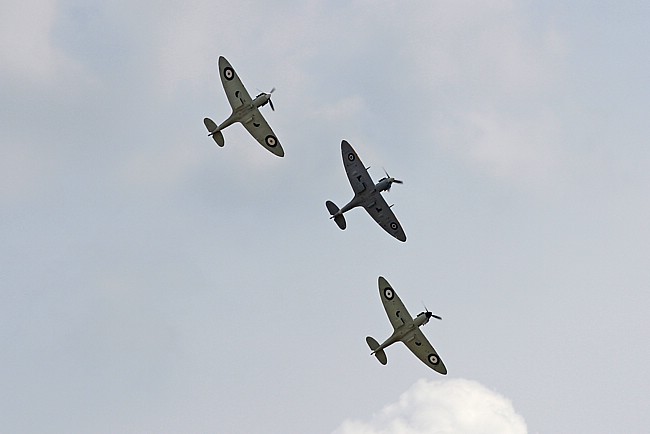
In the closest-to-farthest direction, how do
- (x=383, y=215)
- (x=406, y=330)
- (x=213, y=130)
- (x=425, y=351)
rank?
(x=213, y=130), (x=406, y=330), (x=425, y=351), (x=383, y=215)

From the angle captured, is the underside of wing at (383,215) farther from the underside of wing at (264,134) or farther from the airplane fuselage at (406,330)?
the airplane fuselage at (406,330)

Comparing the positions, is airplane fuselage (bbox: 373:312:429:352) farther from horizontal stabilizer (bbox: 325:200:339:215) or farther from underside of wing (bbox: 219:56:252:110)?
underside of wing (bbox: 219:56:252:110)

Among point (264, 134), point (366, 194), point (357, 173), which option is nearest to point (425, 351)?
point (366, 194)

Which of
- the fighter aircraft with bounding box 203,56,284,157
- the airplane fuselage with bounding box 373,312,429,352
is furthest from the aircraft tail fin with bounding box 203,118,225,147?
the airplane fuselage with bounding box 373,312,429,352

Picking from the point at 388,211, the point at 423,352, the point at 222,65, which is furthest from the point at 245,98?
the point at 423,352

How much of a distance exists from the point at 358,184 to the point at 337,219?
4904 millimetres

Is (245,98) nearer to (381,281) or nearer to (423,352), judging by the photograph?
(381,281)

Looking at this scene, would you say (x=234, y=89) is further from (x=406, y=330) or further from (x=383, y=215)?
(x=406, y=330)

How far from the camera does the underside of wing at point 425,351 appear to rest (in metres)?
101

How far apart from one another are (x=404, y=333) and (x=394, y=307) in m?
2.78

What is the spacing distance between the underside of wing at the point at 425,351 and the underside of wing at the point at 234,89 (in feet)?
A: 94.5

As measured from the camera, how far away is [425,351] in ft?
336

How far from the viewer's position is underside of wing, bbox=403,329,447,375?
331ft

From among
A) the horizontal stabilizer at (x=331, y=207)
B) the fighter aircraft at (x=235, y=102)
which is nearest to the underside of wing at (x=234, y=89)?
the fighter aircraft at (x=235, y=102)
